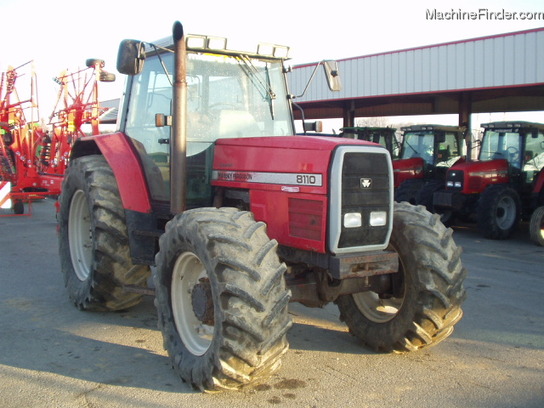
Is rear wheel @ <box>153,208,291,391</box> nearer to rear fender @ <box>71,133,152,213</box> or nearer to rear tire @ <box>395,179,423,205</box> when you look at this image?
rear fender @ <box>71,133,152,213</box>

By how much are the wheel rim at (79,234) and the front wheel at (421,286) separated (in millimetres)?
3057

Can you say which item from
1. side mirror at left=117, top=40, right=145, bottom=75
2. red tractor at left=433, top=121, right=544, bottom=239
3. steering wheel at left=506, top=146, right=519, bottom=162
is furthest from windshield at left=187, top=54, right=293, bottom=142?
steering wheel at left=506, top=146, right=519, bottom=162

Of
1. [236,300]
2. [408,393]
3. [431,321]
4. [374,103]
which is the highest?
[374,103]

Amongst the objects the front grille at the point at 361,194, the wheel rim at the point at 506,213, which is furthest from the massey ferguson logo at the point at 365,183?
the wheel rim at the point at 506,213

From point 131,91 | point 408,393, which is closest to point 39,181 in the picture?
point 131,91

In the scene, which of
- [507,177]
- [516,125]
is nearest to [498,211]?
[507,177]

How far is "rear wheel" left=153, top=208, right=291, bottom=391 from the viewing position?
11.5ft

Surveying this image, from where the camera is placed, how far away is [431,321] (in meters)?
4.27

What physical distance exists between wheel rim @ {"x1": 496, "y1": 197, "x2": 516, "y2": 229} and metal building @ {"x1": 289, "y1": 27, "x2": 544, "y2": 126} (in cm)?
413

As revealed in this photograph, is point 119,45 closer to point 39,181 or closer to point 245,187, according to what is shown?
point 245,187

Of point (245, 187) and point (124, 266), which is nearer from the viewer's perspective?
point (245, 187)

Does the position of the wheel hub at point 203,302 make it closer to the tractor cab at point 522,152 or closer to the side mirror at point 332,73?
the side mirror at point 332,73

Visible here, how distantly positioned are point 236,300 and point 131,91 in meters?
2.86

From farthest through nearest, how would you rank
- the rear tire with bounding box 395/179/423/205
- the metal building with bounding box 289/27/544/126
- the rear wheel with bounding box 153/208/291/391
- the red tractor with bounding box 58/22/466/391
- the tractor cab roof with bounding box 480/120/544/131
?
the metal building with bounding box 289/27/544/126, the rear tire with bounding box 395/179/423/205, the tractor cab roof with bounding box 480/120/544/131, the red tractor with bounding box 58/22/466/391, the rear wheel with bounding box 153/208/291/391
